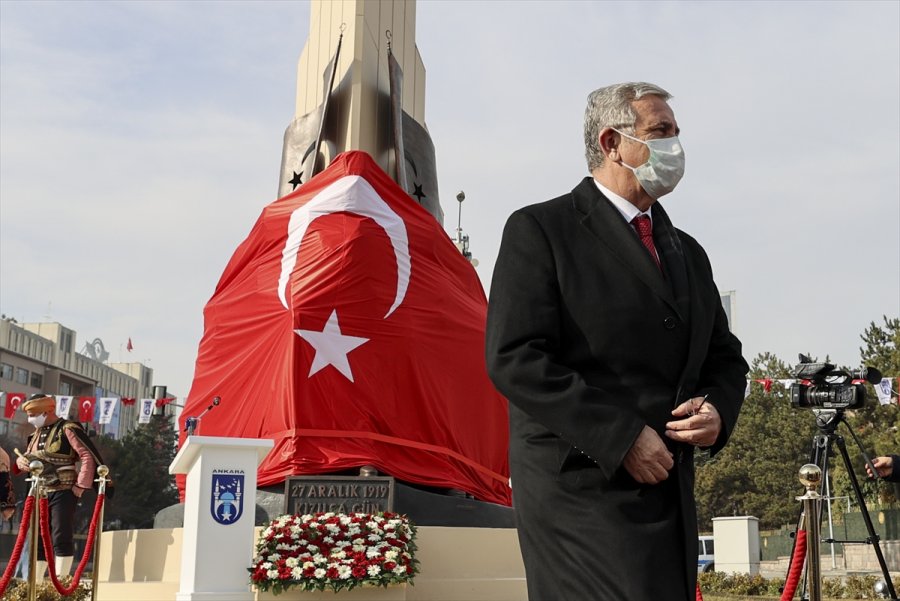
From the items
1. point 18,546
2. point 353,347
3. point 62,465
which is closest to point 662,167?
point 18,546

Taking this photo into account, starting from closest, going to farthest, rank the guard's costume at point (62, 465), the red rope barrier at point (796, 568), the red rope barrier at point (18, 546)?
the red rope barrier at point (796, 568) < the red rope barrier at point (18, 546) < the guard's costume at point (62, 465)

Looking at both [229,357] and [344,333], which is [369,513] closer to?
[344,333]

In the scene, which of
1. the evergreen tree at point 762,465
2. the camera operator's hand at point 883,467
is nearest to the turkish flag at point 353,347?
the camera operator's hand at point 883,467

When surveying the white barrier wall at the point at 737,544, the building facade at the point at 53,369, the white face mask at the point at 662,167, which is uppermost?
the building facade at the point at 53,369

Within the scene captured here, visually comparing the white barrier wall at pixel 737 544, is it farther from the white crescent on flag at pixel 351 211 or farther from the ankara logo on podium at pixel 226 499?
the ankara logo on podium at pixel 226 499

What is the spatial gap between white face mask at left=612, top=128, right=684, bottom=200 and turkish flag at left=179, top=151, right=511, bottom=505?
260 inches

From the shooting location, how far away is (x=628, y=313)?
2.22 meters

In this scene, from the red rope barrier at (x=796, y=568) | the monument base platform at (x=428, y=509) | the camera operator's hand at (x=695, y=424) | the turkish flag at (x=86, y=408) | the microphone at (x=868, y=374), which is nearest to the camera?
the camera operator's hand at (x=695, y=424)

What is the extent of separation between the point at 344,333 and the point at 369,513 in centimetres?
200

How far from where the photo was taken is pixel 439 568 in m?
8.02

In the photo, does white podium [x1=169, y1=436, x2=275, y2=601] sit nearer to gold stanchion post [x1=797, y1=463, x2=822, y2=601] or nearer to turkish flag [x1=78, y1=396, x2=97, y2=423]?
gold stanchion post [x1=797, y1=463, x2=822, y2=601]

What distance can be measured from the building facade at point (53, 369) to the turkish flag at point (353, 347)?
113 feet

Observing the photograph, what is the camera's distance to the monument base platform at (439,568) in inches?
307

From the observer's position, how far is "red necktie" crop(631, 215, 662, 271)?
2.41 meters
